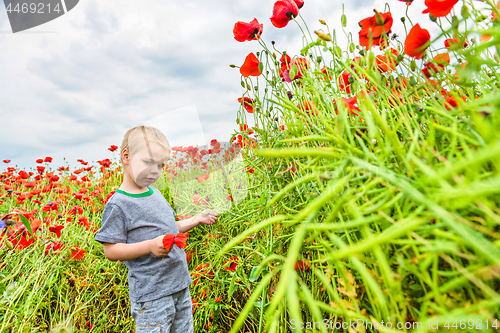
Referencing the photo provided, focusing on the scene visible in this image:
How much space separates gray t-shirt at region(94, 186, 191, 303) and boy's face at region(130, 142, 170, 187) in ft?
0.25

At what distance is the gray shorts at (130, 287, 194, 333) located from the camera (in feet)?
2.89

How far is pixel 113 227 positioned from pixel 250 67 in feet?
2.55

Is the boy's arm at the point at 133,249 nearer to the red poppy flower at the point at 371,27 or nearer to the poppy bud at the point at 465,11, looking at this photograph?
the red poppy flower at the point at 371,27

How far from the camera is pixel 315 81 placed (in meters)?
0.59

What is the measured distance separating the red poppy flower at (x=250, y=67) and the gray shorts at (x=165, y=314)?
0.89 m

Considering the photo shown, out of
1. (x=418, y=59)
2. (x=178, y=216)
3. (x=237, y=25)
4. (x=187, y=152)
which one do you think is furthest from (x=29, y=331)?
(x=418, y=59)

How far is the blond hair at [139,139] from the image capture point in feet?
3.53

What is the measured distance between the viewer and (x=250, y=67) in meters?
0.68

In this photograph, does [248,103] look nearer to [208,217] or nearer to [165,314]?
[208,217]

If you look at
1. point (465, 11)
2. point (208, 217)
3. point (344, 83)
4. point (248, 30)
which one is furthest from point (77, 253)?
point (465, 11)

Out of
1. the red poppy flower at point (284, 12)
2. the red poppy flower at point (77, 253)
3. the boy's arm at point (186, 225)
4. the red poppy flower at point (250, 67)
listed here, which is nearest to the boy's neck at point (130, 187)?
the boy's arm at point (186, 225)

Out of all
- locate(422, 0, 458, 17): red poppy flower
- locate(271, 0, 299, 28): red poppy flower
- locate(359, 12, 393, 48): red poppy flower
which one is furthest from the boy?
locate(422, 0, 458, 17): red poppy flower

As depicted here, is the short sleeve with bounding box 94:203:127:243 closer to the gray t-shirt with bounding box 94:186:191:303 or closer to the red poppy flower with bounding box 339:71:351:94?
the gray t-shirt with bounding box 94:186:191:303

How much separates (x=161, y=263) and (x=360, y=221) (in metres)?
0.95
